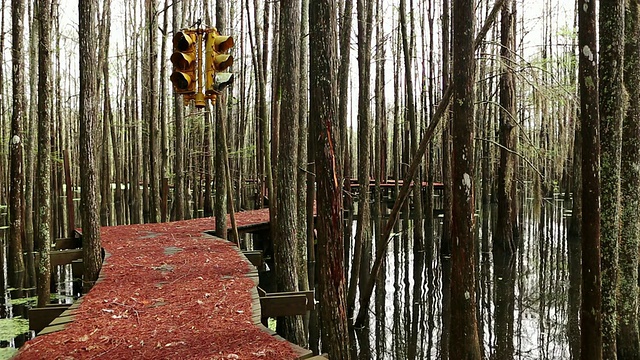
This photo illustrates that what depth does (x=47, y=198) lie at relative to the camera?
22.0ft

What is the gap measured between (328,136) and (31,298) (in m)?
7.53

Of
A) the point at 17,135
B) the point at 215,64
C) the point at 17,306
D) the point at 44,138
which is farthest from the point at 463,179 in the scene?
the point at 17,135

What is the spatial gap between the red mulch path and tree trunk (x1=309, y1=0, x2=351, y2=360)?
0.77 metres

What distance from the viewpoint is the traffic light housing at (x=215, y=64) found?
4.95 m

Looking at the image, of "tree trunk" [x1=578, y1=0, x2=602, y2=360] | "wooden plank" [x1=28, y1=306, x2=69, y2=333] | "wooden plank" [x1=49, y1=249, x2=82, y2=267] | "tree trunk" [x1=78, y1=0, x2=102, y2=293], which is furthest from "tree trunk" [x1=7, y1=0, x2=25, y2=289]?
"tree trunk" [x1=578, y1=0, x2=602, y2=360]

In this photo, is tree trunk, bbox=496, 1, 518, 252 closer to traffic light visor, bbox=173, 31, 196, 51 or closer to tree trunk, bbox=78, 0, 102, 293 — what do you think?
traffic light visor, bbox=173, 31, 196, 51

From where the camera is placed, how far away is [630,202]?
4934 millimetres

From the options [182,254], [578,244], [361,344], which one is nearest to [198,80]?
[182,254]

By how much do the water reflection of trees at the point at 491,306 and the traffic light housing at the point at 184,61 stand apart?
353 centimetres

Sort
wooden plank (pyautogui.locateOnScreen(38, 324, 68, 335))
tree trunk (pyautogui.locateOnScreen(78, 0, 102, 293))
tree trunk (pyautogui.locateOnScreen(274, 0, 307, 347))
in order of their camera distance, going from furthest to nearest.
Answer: tree trunk (pyautogui.locateOnScreen(274, 0, 307, 347)) < tree trunk (pyautogui.locateOnScreen(78, 0, 102, 293)) < wooden plank (pyautogui.locateOnScreen(38, 324, 68, 335))

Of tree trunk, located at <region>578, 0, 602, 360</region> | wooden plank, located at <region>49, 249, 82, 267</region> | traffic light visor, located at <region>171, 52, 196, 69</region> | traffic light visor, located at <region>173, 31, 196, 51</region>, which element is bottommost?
wooden plank, located at <region>49, 249, 82, 267</region>

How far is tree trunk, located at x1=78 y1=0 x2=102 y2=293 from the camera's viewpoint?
5617 mm

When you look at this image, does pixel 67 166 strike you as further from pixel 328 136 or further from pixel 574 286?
pixel 574 286

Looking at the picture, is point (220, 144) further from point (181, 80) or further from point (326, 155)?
point (326, 155)
